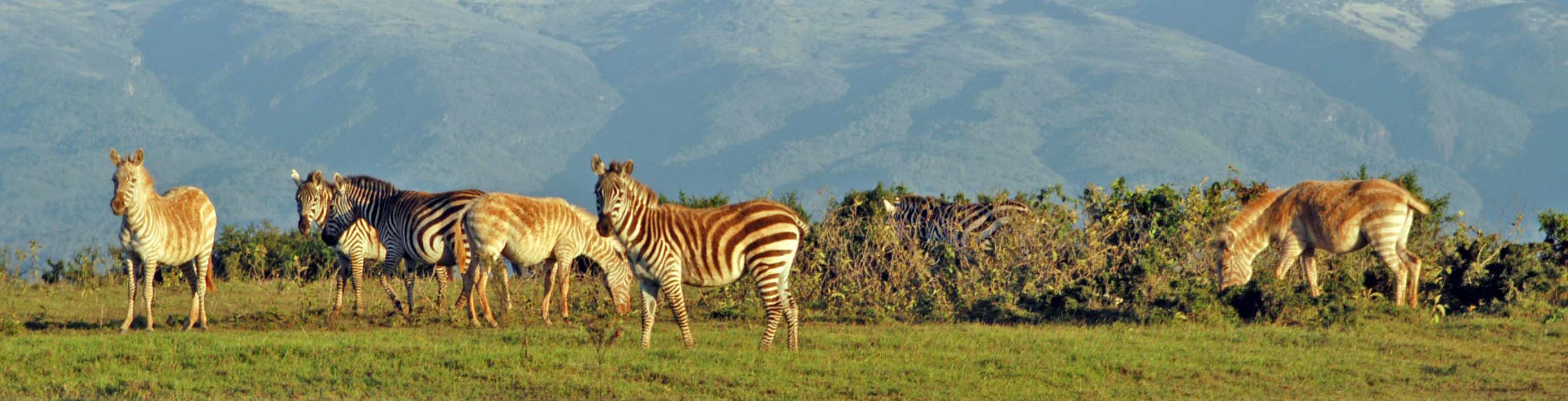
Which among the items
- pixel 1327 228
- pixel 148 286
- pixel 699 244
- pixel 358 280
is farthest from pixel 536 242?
pixel 1327 228

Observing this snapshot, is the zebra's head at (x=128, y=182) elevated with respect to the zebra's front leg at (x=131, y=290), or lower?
elevated

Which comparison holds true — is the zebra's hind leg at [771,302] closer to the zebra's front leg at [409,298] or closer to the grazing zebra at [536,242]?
the grazing zebra at [536,242]

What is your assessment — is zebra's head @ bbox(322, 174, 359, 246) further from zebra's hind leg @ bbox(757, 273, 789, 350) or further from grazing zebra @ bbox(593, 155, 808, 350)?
zebra's hind leg @ bbox(757, 273, 789, 350)

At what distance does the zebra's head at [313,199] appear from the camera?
19.6 meters

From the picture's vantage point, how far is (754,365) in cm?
1448

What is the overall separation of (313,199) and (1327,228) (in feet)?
41.3

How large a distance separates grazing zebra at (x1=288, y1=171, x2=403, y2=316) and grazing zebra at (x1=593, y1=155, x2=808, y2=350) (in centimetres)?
548

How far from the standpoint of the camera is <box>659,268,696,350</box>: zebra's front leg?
→ 15.2 meters

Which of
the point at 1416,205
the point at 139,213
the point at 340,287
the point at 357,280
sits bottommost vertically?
the point at 340,287

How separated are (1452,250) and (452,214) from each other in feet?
45.7

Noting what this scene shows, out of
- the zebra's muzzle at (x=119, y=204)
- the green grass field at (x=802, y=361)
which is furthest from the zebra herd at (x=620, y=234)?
the green grass field at (x=802, y=361)

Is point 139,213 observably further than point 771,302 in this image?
Yes

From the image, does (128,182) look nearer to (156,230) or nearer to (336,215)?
(156,230)

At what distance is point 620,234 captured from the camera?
1504 cm
